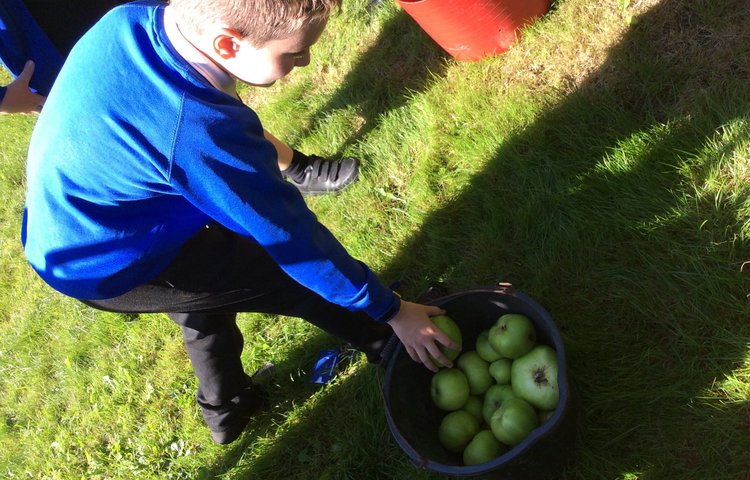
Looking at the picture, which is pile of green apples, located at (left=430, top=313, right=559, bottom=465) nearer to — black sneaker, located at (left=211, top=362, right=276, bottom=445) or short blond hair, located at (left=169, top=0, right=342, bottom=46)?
black sneaker, located at (left=211, top=362, right=276, bottom=445)

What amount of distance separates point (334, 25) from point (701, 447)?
3.36m

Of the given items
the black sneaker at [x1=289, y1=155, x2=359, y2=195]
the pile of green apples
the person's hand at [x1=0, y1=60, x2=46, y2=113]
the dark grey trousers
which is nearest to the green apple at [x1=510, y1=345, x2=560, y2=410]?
the pile of green apples

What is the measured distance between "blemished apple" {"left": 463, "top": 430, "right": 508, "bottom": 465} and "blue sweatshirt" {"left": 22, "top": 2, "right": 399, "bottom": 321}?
535mm

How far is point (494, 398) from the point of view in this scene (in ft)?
7.41

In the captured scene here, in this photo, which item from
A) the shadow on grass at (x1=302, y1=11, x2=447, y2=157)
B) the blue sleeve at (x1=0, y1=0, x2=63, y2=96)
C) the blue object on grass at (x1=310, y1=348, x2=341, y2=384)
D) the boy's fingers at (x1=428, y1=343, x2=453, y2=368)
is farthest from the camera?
the shadow on grass at (x1=302, y1=11, x2=447, y2=157)

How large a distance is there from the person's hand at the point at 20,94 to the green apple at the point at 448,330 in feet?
7.43

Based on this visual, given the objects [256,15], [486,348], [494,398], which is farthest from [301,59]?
[494,398]

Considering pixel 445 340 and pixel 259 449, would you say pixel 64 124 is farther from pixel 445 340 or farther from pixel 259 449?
pixel 259 449

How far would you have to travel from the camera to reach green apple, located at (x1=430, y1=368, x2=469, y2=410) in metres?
2.30

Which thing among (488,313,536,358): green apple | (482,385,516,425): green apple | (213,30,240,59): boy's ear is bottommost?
(482,385,516,425): green apple

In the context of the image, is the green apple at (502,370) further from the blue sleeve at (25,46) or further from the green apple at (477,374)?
the blue sleeve at (25,46)

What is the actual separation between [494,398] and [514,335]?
256 millimetres

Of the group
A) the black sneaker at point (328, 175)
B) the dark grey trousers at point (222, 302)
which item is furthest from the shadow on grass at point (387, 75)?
the dark grey trousers at point (222, 302)

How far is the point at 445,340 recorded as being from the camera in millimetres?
2184
